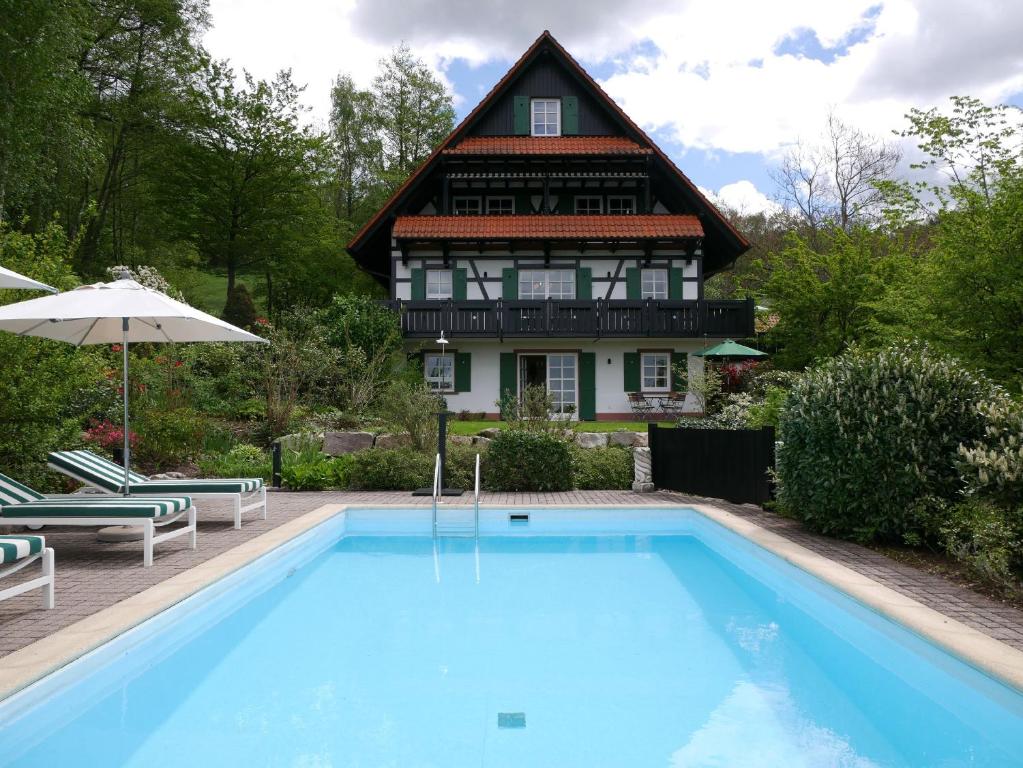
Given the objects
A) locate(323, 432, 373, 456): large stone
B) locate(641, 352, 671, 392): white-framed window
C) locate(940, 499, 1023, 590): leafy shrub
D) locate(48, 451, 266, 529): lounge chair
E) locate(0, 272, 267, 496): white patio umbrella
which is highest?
locate(641, 352, 671, 392): white-framed window

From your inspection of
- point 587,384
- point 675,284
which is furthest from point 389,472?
point 675,284

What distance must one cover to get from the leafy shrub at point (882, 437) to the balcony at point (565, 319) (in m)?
→ 13.0

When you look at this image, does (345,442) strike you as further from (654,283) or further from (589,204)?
(589,204)

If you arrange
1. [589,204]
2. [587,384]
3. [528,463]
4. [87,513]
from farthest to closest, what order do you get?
[589,204], [587,384], [528,463], [87,513]

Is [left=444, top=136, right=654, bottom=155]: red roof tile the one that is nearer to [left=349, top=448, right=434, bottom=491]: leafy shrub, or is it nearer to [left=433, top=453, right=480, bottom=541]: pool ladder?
[left=349, top=448, right=434, bottom=491]: leafy shrub

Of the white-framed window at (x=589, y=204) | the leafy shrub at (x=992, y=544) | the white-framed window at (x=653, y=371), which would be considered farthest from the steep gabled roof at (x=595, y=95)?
the leafy shrub at (x=992, y=544)

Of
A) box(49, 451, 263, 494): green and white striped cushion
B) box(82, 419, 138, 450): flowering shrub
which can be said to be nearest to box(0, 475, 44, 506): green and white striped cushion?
box(49, 451, 263, 494): green and white striped cushion

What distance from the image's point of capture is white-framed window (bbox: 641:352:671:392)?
21453 mm

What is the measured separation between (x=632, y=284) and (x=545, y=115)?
6443 mm

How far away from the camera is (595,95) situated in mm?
22781

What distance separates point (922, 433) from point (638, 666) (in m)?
3.70

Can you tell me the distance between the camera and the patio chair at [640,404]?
800 inches

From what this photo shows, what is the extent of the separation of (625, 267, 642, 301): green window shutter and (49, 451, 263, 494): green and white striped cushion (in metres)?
15.9

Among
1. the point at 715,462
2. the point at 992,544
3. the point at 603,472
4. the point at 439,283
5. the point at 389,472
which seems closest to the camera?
the point at 992,544
